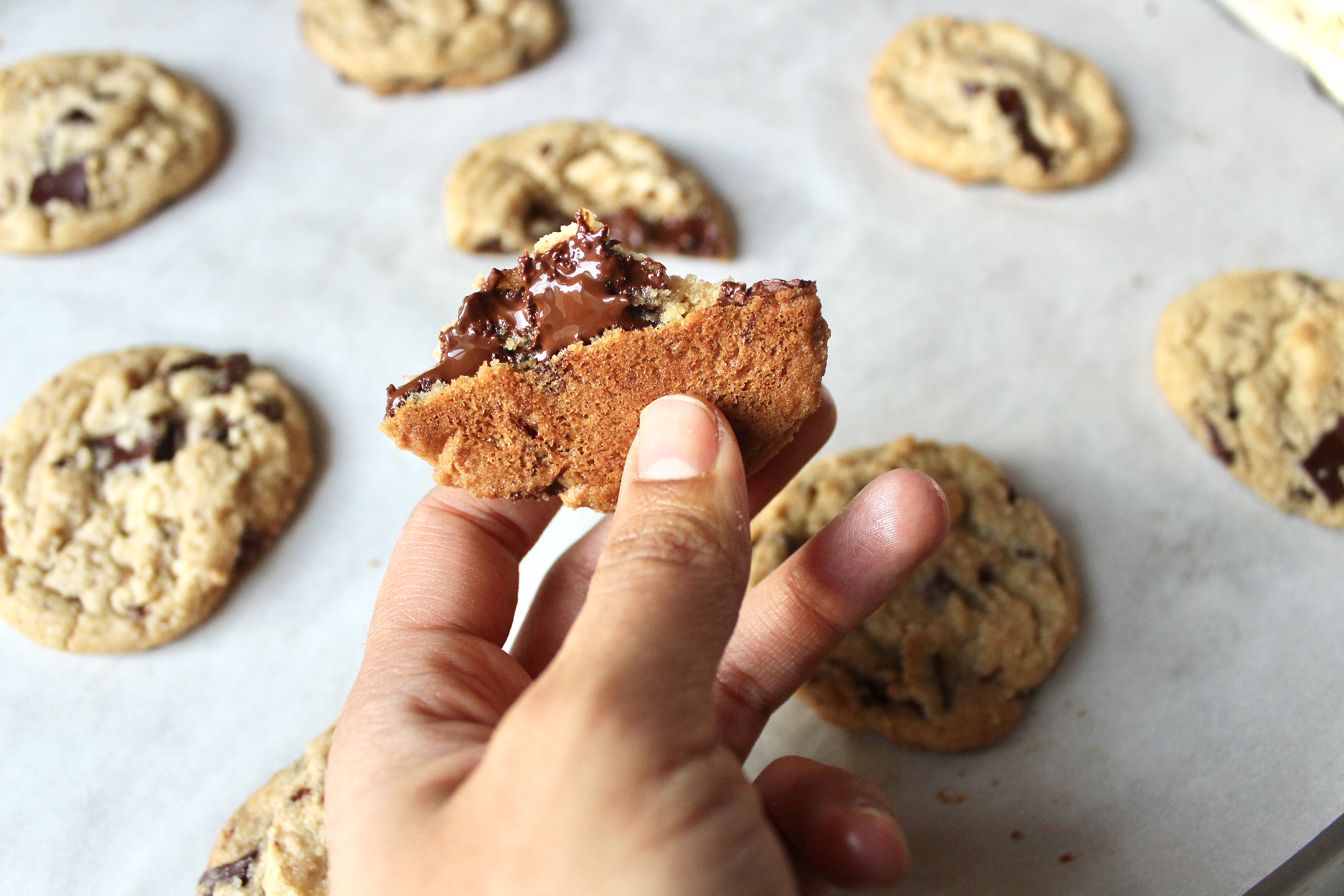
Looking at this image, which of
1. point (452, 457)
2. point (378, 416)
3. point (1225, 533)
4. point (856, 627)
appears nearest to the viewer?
point (452, 457)

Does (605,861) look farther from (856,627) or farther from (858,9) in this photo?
(858,9)

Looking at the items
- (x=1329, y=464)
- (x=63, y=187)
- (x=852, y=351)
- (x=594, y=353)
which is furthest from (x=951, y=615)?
(x=63, y=187)

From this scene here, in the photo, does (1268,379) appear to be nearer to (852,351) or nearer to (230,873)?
(852,351)

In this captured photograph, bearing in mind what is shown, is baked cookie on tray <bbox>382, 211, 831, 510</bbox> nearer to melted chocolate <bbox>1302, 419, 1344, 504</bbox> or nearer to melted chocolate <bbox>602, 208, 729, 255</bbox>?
melted chocolate <bbox>602, 208, 729, 255</bbox>

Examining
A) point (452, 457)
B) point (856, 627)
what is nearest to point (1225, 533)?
point (856, 627)

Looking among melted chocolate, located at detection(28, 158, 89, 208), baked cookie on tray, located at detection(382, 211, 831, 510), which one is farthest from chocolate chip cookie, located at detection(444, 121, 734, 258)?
baked cookie on tray, located at detection(382, 211, 831, 510)

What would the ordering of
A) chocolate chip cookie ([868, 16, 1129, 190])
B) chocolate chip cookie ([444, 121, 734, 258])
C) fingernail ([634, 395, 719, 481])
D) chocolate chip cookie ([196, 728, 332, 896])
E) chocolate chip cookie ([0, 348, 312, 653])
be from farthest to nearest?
chocolate chip cookie ([868, 16, 1129, 190]) → chocolate chip cookie ([444, 121, 734, 258]) → chocolate chip cookie ([0, 348, 312, 653]) → chocolate chip cookie ([196, 728, 332, 896]) → fingernail ([634, 395, 719, 481])

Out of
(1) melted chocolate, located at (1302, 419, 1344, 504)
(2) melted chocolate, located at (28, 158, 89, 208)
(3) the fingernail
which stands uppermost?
(3) the fingernail
